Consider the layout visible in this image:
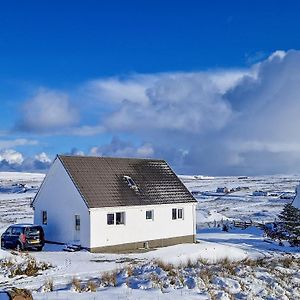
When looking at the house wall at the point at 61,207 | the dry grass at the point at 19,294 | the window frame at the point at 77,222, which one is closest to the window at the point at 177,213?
the window frame at the point at 77,222

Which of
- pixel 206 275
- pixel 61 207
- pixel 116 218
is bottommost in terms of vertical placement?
pixel 206 275

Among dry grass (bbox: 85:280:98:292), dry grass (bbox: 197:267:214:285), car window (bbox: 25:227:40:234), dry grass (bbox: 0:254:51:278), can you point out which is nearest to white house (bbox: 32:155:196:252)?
car window (bbox: 25:227:40:234)

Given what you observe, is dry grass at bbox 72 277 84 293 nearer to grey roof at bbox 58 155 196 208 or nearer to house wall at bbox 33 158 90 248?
house wall at bbox 33 158 90 248

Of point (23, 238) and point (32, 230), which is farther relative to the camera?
point (32, 230)

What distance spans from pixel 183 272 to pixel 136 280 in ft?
→ 6.74

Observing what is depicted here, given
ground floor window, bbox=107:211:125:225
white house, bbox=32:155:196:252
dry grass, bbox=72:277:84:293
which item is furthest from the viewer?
ground floor window, bbox=107:211:125:225

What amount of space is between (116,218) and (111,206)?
3.49 ft

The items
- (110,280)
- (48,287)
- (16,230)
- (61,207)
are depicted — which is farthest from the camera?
(61,207)

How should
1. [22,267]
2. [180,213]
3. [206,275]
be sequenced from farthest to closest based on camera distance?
[180,213], [22,267], [206,275]

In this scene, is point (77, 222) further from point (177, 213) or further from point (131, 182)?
point (177, 213)

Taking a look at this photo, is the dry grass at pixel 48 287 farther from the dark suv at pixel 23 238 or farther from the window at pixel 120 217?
the window at pixel 120 217

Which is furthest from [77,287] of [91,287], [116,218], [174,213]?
[174,213]

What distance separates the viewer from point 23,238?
31.2m

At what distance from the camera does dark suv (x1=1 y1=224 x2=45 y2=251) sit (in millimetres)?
31188
